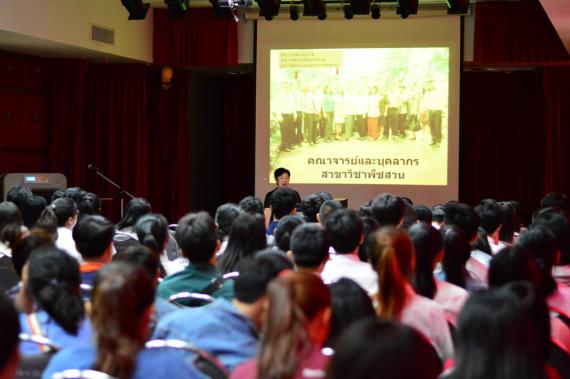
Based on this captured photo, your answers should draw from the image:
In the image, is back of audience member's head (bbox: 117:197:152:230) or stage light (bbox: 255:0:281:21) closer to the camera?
back of audience member's head (bbox: 117:197:152:230)

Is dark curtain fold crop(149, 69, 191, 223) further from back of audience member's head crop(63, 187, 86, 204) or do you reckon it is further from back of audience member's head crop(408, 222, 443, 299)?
back of audience member's head crop(408, 222, 443, 299)

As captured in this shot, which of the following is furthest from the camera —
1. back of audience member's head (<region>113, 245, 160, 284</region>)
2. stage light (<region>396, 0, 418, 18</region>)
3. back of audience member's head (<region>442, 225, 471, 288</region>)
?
stage light (<region>396, 0, 418, 18</region>)

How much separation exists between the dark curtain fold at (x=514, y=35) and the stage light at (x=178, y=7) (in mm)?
3431

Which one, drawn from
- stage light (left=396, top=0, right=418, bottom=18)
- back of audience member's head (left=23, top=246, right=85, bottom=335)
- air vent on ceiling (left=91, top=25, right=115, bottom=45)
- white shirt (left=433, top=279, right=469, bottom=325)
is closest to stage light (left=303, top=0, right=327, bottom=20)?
stage light (left=396, top=0, right=418, bottom=18)

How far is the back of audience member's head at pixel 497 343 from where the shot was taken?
154 cm

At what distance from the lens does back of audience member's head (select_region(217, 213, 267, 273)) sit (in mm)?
3748

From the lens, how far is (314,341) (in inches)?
72.7

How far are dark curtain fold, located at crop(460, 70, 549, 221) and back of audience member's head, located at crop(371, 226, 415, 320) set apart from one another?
878cm

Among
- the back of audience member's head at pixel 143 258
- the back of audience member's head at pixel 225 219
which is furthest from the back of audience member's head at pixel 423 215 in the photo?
the back of audience member's head at pixel 143 258

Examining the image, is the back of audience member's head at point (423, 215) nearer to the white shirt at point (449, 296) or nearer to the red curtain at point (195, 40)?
the white shirt at point (449, 296)

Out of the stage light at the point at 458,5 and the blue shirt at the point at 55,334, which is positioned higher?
the stage light at the point at 458,5

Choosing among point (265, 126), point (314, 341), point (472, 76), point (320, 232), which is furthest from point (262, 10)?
point (314, 341)

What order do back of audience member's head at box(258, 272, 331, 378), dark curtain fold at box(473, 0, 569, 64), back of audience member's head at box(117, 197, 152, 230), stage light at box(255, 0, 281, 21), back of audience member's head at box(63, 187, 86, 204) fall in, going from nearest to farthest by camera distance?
back of audience member's head at box(258, 272, 331, 378) → back of audience member's head at box(117, 197, 152, 230) → back of audience member's head at box(63, 187, 86, 204) → stage light at box(255, 0, 281, 21) → dark curtain fold at box(473, 0, 569, 64)

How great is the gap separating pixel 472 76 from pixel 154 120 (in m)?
4.28
